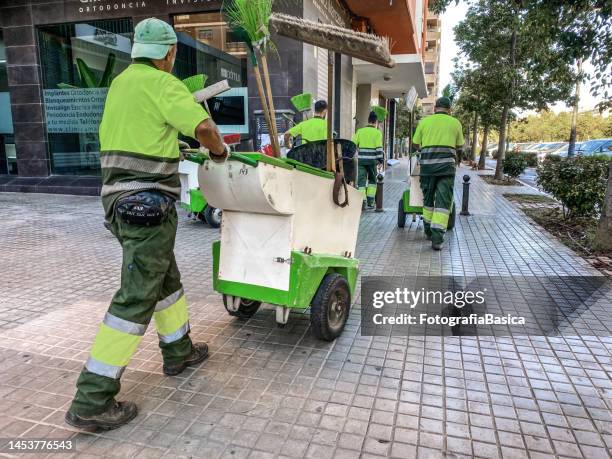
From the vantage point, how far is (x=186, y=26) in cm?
1113

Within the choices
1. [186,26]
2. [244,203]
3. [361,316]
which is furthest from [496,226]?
[186,26]

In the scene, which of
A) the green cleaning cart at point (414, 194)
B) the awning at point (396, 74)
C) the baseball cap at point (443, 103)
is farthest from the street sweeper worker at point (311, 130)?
the awning at point (396, 74)

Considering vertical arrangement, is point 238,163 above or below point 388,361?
above

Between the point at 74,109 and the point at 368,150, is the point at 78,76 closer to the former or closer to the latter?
the point at 74,109

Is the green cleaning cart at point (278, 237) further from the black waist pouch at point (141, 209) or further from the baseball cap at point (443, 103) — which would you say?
the baseball cap at point (443, 103)

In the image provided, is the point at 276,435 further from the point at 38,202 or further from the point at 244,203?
the point at 38,202

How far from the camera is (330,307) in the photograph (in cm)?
346

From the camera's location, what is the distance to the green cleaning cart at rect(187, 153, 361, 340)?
295 centimetres

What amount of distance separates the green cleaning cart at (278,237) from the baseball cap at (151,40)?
25.5 inches

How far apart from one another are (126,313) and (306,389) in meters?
1.14

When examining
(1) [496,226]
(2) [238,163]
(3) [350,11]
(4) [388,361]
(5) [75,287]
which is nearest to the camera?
(2) [238,163]

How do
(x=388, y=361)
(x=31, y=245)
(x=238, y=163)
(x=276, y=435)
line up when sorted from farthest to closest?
(x=31, y=245) < (x=388, y=361) < (x=238, y=163) < (x=276, y=435)

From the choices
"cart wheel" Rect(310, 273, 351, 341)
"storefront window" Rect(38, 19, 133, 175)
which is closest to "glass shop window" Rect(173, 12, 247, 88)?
"storefront window" Rect(38, 19, 133, 175)

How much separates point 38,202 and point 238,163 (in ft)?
→ 31.2
